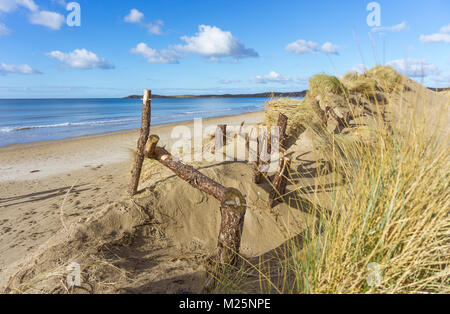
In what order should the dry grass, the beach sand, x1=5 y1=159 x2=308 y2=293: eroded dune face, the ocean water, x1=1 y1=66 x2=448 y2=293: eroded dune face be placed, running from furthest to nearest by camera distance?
the ocean water, the beach sand, x1=5 y1=159 x2=308 y2=293: eroded dune face, x1=1 y1=66 x2=448 y2=293: eroded dune face, the dry grass

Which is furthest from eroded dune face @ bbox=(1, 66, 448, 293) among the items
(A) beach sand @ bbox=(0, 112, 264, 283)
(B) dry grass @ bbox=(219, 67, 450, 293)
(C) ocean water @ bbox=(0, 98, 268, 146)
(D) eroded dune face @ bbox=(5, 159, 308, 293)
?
(C) ocean water @ bbox=(0, 98, 268, 146)

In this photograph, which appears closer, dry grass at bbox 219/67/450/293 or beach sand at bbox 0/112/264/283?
dry grass at bbox 219/67/450/293

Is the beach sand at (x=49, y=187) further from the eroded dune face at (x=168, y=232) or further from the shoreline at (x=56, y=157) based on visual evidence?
the eroded dune face at (x=168, y=232)

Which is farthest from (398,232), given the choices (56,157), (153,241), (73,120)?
(73,120)

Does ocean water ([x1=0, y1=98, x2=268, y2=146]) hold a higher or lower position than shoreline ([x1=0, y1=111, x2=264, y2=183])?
higher

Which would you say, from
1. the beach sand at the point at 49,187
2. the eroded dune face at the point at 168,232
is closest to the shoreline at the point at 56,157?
the beach sand at the point at 49,187

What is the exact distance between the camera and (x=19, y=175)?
8.86 metres

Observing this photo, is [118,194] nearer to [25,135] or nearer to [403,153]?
[403,153]

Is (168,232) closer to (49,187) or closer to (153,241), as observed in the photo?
(153,241)

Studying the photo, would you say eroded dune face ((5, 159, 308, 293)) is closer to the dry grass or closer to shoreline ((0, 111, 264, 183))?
the dry grass

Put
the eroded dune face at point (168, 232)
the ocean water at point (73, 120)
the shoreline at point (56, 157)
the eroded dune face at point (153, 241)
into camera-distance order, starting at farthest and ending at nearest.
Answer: the ocean water at point (73, 120)
the shoreline at point (56, 157)
the eroded dune face at point (153, 241)
the eroded dune face at point (168, 232)

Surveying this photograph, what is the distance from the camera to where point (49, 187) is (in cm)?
769

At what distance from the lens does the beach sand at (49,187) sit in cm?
509

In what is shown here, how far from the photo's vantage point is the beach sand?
5.09 meters
